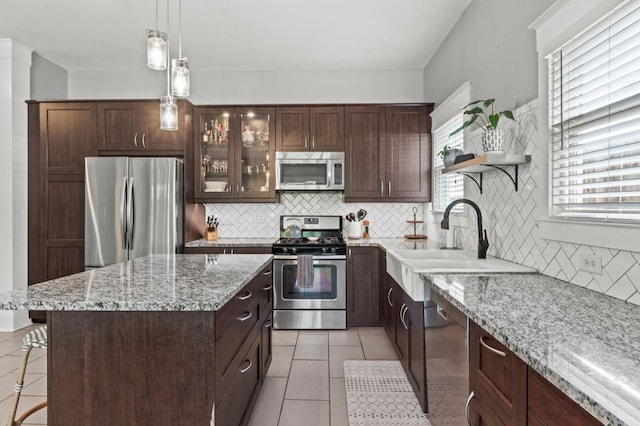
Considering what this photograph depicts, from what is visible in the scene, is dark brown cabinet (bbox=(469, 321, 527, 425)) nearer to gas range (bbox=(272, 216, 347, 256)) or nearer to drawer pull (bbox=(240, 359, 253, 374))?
drawer pull (bbox=(240, 359, 253, 374))

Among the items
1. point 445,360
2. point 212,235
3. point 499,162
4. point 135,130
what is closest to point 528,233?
point 499,162

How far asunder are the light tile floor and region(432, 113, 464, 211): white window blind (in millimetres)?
1493

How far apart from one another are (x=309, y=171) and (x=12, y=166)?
122 inches

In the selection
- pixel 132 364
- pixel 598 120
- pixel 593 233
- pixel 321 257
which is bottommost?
pixel 132 364

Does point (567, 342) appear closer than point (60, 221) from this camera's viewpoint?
Yes

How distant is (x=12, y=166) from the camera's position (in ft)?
12.8

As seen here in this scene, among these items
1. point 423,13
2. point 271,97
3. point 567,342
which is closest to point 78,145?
point 271,97

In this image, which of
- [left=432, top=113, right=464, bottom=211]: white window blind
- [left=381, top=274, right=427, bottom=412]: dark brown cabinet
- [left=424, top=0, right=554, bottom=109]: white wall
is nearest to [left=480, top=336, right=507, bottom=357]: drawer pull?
[left=381, top=274, right=427, bottom=412]: dark brown cabinet

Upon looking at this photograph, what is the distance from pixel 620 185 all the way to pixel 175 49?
156 inches

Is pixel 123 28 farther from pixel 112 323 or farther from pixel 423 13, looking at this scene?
pixel 112 323

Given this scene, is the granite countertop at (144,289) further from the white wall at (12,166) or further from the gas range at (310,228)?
the white wall at (12,166)

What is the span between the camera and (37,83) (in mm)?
4133

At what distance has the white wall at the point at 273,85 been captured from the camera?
14.5 feet

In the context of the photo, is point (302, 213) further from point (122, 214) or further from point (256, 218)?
A: point (122, 214)
